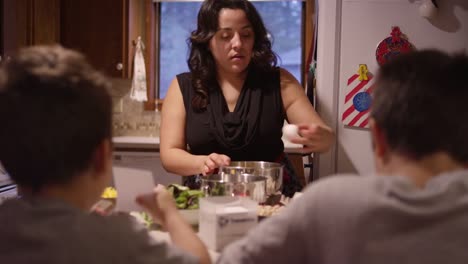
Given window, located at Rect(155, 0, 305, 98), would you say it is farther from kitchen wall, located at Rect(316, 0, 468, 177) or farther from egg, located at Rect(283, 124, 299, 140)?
egg, located at Rect(283, 124, 299, 140)

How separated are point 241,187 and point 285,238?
0.55 meters

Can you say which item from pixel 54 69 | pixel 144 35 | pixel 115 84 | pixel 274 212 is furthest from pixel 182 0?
pixel 54 69

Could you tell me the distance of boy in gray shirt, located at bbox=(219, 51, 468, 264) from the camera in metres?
0.67

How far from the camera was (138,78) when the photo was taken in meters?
3.75

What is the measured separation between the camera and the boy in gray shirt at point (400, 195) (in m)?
0.67

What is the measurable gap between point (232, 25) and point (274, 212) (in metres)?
0.90

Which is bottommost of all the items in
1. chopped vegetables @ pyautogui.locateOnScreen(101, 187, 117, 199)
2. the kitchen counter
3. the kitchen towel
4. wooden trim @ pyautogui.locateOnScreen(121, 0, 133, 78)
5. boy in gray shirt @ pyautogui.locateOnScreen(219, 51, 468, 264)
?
the kitchen counter

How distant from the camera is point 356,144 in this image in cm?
233

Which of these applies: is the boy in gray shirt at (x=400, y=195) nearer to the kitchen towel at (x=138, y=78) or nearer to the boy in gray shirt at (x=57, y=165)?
the boy in gray shirt at (x=57, y=165)

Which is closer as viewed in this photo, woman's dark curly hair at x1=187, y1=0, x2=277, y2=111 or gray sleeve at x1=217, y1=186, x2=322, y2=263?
gray sleeve at x1=217, y1=186, x2=322, y2=263

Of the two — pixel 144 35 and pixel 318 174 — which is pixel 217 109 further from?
pixel 144 35

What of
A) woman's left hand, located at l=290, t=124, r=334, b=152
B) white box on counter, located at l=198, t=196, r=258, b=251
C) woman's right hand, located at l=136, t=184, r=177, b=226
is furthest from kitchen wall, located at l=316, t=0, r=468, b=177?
woman's right hand, located at l=136, t=184, r=177, b=226

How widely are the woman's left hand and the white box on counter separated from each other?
412 millimetres

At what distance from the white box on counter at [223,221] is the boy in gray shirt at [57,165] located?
0.71 feet
